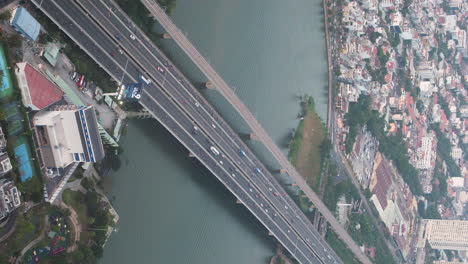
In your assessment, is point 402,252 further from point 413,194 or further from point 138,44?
point 138,44

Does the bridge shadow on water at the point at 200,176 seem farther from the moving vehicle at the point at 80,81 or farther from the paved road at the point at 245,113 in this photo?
the paved road at the point at 245,113

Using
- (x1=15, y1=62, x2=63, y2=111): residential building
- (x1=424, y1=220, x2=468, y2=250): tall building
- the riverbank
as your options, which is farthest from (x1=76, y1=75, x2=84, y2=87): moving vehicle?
(x1=424, y1=220, x2=468, y2=250): tall building

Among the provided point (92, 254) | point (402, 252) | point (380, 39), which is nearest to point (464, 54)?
point (380, 39)

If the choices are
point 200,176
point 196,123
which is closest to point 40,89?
point 196,123

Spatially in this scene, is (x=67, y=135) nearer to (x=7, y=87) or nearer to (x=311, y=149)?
(x=7, y=87)

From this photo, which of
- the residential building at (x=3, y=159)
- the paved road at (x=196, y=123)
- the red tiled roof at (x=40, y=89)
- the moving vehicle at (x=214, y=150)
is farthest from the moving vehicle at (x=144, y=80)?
the residential building at (x=3, y=159)

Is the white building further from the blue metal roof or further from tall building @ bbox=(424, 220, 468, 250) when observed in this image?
the blue metal roof
